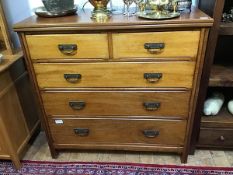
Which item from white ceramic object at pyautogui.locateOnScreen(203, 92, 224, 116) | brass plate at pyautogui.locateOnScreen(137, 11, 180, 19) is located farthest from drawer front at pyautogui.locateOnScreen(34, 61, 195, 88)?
white ceramic object at pyautogui.locateOnScreen(203, 92, 224, 116)

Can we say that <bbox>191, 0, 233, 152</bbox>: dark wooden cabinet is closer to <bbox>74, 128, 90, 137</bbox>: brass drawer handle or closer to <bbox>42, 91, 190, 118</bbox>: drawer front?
<bbox>42, 91, 190, 118</bbox>: drawer front

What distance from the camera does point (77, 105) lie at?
1.37m

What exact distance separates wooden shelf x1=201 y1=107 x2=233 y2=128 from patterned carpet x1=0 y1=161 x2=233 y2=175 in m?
0.29

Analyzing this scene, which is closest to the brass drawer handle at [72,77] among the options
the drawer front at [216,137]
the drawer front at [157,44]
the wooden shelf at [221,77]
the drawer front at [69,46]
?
the drawer front at [69,46]

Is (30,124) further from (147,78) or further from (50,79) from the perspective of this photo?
(147,78)

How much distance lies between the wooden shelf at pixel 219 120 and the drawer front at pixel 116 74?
1.25 feet

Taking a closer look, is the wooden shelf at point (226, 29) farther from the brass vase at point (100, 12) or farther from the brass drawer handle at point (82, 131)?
the brass drawer handle at point (82, 131)

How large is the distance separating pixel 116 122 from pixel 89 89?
0.28m

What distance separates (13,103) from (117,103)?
69 centimetres

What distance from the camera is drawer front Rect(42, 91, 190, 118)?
130cm

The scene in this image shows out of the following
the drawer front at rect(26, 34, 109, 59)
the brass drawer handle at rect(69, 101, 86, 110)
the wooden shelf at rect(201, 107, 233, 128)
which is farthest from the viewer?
the wooden shelf at rect(201, 107, 233, 128)

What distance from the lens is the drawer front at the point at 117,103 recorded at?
1.30 meters

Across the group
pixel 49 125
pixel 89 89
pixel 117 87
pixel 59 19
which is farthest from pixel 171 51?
pixel 49 125

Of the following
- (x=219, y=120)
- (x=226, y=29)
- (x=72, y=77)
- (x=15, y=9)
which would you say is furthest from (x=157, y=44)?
(x=15, y=9)
